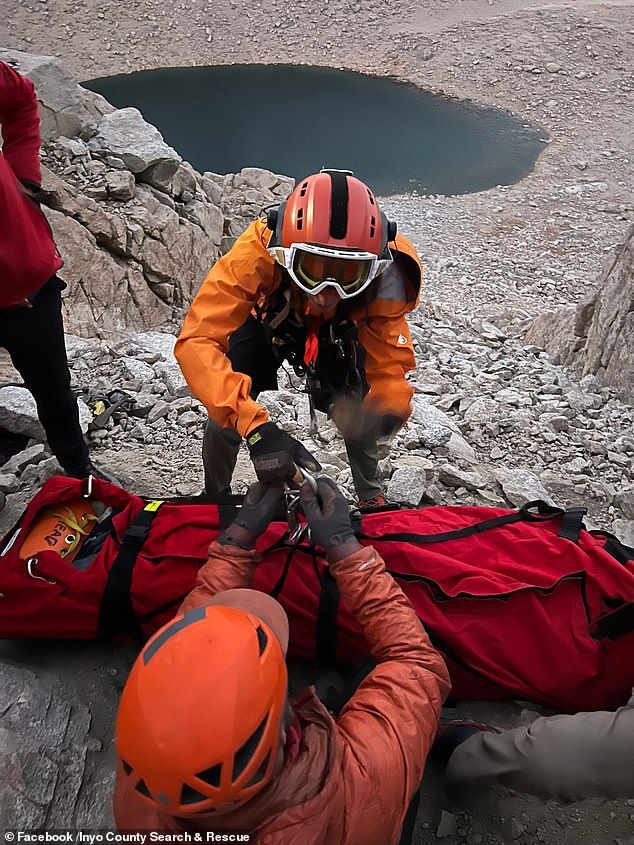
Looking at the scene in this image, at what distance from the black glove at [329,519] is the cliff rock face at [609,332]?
4.16 m

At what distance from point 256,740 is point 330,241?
2032 millimetres

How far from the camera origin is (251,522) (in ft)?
7.80

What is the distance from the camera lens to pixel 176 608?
8.09ft

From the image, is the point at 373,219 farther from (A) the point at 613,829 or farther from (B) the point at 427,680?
(A) the point at 613,829

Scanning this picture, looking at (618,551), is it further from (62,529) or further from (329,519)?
(62,529)

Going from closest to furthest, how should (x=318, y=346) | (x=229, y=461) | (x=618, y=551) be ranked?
(x=618, y=551), (x=318, y=346), (x=229, y=461)

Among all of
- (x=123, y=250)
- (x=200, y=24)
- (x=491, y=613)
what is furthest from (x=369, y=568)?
(x=200, y=24)

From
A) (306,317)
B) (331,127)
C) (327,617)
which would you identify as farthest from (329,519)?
(331,127)

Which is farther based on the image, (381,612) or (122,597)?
(122,597)

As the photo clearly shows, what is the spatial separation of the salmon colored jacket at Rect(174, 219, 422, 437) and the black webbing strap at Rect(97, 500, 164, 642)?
26.2 inches

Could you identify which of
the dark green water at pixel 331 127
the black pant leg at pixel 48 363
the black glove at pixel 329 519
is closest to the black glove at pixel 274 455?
the black glove at pixel 329 519

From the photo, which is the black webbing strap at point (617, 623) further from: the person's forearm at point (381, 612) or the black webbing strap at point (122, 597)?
the black webbing strap at point (122, 597)

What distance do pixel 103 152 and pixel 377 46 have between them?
2387 cm

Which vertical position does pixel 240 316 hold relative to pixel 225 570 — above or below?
above
